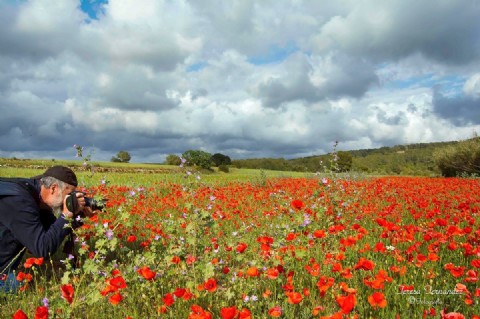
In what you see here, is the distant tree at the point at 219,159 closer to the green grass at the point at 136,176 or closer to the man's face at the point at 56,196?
the green grass at the point at 136,176

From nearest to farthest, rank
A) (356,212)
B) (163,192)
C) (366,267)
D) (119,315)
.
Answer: (366,267) < (119,315) < (356,212) < (163,192)

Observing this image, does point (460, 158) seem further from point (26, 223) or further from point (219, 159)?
point (26, 223)

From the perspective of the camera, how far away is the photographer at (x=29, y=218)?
3918 mm

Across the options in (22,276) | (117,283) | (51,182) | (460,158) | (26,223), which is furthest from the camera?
(460,158)

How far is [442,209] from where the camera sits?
7.79 meters

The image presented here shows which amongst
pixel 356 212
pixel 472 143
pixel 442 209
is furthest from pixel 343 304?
pixel 472 143

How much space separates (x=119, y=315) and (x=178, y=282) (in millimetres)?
672

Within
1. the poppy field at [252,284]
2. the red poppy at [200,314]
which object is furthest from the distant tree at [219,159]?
the red poppy at [200,314]

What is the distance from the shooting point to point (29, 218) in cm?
396

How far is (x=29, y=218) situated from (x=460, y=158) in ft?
111

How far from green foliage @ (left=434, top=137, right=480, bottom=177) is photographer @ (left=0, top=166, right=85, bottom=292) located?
31.1 m

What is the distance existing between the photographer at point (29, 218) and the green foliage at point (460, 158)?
31.1m

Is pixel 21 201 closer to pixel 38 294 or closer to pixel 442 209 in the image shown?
pixel 38 294

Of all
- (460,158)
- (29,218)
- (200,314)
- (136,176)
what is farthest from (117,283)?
(460,158)
